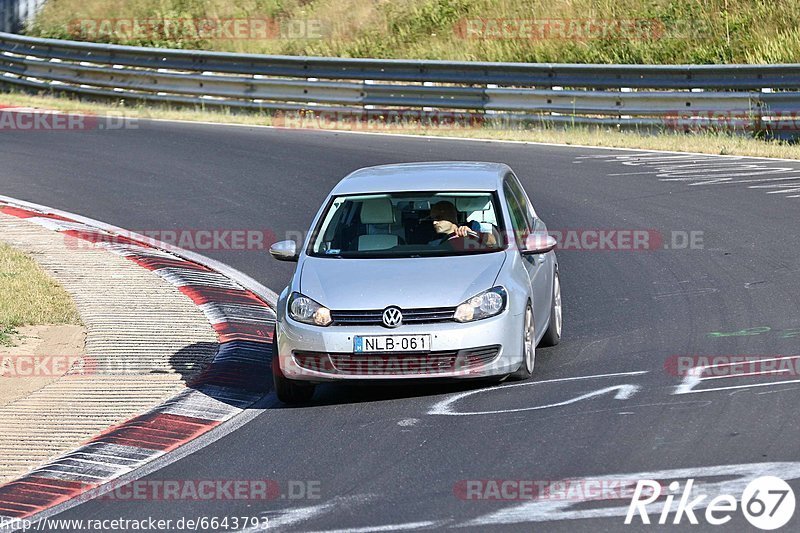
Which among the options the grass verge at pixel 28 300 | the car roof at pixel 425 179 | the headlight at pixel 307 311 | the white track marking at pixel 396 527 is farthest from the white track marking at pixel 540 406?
the grass verge at pixel 28 300

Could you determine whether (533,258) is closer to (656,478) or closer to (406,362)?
(406,362)

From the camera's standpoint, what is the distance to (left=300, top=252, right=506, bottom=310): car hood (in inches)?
344

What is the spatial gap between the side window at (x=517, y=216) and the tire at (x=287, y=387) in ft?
6.42

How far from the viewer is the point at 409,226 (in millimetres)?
9789

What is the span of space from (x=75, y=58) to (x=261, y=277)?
17002 mm

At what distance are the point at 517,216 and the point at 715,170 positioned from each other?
8.83 m

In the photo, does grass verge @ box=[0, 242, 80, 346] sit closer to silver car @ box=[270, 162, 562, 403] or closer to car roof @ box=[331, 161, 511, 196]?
silver car @ box=[270, 162, 562, 403]

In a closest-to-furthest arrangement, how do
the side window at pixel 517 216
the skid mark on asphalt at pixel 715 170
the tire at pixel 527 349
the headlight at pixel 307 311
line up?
the headlight at pixel 307 311 < the tire at pixel 527 349 < the side window at pixel 517 216 < the skid mark on asphalt at pixel 715 170

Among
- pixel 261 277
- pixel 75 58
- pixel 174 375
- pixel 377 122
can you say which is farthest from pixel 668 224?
pixel 75 58

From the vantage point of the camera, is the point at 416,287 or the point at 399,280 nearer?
the point at 416,287

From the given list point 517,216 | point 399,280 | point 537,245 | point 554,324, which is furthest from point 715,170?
point 399,280

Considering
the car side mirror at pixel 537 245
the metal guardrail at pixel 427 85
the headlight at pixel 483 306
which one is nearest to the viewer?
the headlight at pixel 483 306

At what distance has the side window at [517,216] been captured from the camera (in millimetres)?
9812

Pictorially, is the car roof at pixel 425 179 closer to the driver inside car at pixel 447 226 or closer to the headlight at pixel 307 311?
the driver inside car at pixel 447 226
